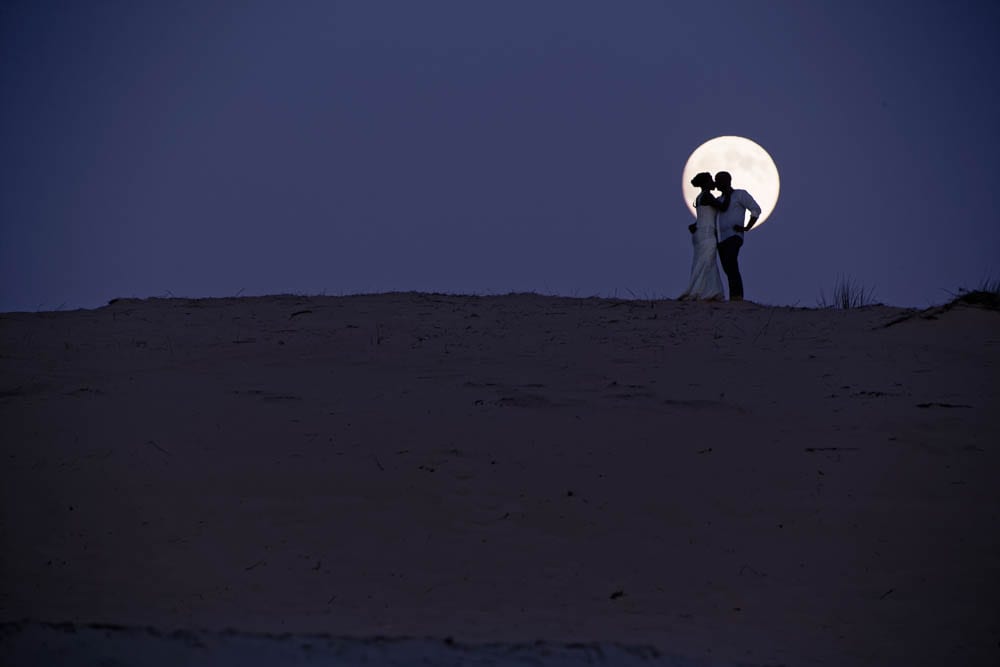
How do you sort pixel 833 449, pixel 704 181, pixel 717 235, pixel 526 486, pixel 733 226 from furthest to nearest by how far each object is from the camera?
pixel 704 181
pixel 717 235
pixel 733 226
pixel 833 449
pixel 526 486

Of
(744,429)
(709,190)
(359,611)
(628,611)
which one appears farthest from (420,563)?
(709,190)

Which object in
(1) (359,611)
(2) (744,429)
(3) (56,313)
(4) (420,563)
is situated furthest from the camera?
(3) (56,313)

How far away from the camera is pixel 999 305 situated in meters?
10.3

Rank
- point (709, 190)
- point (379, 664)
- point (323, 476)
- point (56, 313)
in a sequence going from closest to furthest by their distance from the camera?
1. point (379, 664)
2. point (323, 476)
3. point (56, 313)
4. point (709, 190)

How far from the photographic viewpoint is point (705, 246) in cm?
1245

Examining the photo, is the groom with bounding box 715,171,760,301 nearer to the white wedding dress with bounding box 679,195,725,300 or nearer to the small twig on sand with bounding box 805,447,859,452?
the white wedding dress with bounding box 679,195,725,300

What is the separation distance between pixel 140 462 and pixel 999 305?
8.32m

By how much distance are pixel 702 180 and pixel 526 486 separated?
7700mm

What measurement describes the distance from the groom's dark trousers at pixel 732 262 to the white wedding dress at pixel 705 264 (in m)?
0.10

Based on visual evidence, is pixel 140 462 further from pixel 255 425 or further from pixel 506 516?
pixel 506 516

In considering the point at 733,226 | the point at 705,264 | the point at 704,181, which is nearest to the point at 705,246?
the point at 705,264

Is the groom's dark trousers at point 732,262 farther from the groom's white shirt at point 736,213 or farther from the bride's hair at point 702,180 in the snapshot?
the bride's hair at point 702,180

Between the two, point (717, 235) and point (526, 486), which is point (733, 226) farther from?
point (526, 486)

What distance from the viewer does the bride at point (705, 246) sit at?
12.4m
